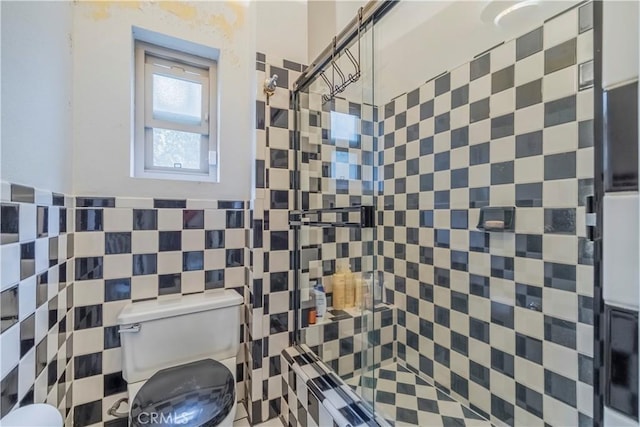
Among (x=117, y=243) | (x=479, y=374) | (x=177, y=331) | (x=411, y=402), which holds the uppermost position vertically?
(x=117, y=243)

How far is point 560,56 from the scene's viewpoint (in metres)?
0.92

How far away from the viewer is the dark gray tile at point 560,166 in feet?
2.92

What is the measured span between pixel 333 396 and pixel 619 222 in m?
0.94

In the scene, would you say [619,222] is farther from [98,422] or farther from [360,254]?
[98,422]

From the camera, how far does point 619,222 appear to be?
0.36 metres

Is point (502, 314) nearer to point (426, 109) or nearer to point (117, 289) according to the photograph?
point (426, 109)

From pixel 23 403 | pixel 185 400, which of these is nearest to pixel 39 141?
pixel 23 403

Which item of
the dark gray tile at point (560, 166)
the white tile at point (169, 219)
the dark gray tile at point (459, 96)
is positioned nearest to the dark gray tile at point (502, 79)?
the dark gray tile at point (459, 96)

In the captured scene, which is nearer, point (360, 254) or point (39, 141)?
point (39, 141)

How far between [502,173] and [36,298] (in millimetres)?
1654

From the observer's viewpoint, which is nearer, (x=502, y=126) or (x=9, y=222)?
(x=9, y=222)

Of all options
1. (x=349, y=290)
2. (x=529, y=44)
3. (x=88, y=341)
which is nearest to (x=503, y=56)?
(x=529, y=44)

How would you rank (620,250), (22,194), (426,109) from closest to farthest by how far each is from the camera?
(620,250) < (22,194) < (426,109)

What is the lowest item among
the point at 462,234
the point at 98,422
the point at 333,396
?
the point at 98,422
